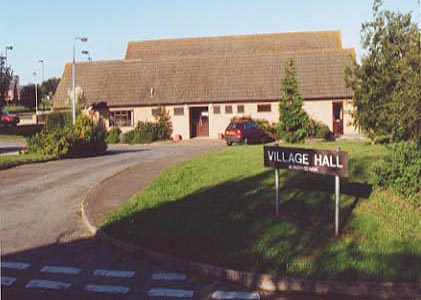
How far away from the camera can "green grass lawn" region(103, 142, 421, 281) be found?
292 inches

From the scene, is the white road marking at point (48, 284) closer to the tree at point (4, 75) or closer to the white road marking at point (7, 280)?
the white road marking at point (7, 280)

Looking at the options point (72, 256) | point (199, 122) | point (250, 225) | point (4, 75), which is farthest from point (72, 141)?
point (199, 122)

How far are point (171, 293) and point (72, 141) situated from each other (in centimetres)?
1846

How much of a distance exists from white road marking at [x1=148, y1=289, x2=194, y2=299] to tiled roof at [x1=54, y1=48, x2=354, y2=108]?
103 feet

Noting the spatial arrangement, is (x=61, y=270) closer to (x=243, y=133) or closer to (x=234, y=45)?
(x=243, y=133)

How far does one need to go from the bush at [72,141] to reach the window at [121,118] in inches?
546

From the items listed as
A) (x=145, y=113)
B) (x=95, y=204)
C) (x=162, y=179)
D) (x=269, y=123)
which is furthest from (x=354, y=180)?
(x=145, y=113)

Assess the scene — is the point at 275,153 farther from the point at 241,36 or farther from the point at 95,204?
the point at 241,36

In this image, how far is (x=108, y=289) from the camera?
7.04 metres

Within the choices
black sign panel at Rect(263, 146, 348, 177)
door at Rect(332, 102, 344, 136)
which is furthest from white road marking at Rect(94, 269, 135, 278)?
door at Rect(332, 102, 344, 136)

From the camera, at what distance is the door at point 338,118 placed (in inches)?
1463

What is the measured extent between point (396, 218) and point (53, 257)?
6.27m

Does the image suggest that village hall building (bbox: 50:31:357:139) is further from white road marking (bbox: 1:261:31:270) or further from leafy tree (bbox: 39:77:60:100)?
leafy tree (bbox: 39:77:60:100)

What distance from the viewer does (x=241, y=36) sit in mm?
51219
